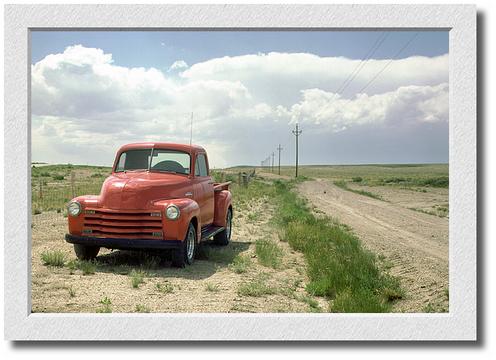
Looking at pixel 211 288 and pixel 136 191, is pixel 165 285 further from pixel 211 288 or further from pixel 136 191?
pixel 136 191

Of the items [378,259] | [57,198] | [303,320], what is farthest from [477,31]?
[57,198]

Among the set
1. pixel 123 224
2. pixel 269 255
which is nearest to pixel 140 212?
pixel 123 224

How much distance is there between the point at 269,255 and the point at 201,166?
2.26 meters

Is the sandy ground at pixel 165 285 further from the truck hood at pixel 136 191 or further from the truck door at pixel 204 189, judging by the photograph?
the truck hood at pixel 136 191

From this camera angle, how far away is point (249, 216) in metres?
18.0

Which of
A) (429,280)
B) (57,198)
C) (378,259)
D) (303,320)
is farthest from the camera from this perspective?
(57,198)

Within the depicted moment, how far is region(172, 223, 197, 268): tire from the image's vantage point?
875 centimetres

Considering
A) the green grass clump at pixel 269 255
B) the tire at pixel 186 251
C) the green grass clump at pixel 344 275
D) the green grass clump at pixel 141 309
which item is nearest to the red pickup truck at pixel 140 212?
the tire at pixel 186 251

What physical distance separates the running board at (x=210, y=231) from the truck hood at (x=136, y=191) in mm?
1198

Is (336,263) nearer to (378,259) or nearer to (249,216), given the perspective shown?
(378,259)

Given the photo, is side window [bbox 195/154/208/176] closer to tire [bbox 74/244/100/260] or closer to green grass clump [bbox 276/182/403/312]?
tire [bbox 74/244/100/260]

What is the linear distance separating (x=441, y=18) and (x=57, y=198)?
19630 millimetres

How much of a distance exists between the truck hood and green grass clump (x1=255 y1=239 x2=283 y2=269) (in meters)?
2.13

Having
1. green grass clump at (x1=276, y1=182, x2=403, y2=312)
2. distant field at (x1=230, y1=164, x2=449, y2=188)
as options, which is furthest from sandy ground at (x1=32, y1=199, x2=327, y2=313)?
distant field at (x1=230, y1=164, x2=449, y2=188)
